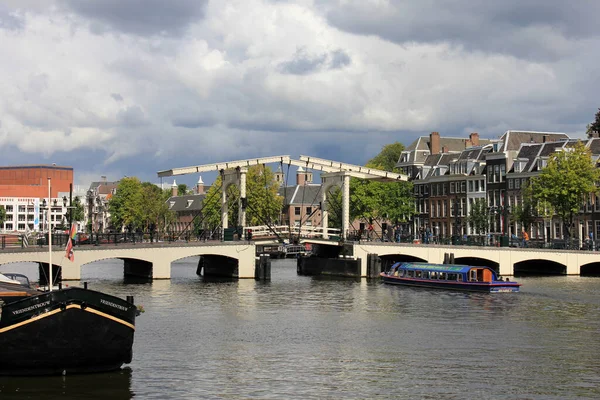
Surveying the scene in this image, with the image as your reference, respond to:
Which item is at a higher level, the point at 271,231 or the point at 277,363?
the point at 271,231

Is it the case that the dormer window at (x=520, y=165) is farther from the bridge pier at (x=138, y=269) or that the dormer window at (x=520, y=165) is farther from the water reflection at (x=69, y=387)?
the water reflection at (x=69, y=387)

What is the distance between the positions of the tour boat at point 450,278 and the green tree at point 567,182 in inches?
837

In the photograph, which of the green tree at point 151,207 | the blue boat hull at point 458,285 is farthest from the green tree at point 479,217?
the green tree at point 151,207

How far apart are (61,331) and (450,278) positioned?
36.3 m

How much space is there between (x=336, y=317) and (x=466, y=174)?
63.4 m

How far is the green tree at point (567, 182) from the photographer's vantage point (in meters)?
77.8

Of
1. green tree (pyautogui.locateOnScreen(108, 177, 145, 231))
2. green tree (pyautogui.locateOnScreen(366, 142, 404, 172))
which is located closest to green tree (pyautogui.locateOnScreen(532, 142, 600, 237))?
green tree (pyautogui.locateOnScreen(366, 142, 404, 172))

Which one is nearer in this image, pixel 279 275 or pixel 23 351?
pixel 23 351

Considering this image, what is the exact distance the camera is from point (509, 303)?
48.6 m

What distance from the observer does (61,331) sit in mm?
25312

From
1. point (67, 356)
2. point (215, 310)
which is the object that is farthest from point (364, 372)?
point (215, 310)

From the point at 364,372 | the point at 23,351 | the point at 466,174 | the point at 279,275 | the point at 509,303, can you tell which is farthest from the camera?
the point at 466,174

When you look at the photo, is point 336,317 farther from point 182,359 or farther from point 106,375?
point 106,375

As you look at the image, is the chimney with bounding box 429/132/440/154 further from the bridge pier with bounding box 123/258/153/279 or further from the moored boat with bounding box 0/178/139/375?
the moored boat with bounding box 0/178/139/375
